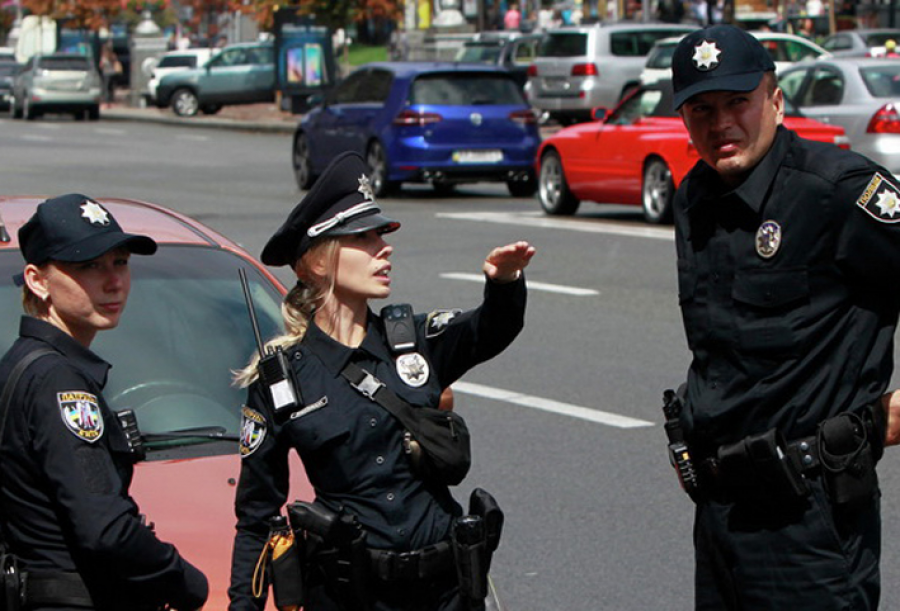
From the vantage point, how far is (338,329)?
13.7 feet

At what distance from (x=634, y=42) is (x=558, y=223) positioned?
57.4ft

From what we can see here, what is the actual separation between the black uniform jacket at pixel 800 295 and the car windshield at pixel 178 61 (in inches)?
1986

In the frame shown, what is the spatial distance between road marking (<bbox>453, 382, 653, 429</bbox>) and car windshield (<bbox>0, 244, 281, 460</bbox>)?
376 centimetres

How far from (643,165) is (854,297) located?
49.0ft

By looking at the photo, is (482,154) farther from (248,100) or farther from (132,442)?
(248,100)

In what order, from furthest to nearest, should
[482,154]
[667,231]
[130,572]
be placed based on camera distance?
[482,154] < [667,231] < [130,572]

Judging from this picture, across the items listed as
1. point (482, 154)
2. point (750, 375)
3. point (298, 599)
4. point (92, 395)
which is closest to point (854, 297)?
point (750, 375)

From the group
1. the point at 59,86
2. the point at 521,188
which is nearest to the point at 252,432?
the point at 521,188

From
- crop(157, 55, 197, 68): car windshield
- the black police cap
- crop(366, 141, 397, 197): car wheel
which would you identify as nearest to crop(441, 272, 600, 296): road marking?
crop(366, 141, 397, 197): car wheel

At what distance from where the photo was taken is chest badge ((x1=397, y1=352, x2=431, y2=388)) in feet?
13.5

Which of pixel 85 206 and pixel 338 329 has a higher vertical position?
pixel 85 206

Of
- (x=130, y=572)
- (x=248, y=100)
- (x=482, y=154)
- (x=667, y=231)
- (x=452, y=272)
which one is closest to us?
(x=130, y=572)

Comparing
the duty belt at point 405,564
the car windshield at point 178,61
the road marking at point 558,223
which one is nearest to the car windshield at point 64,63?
the car windshield at point 178,61

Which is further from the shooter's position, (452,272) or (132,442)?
(452,272)
